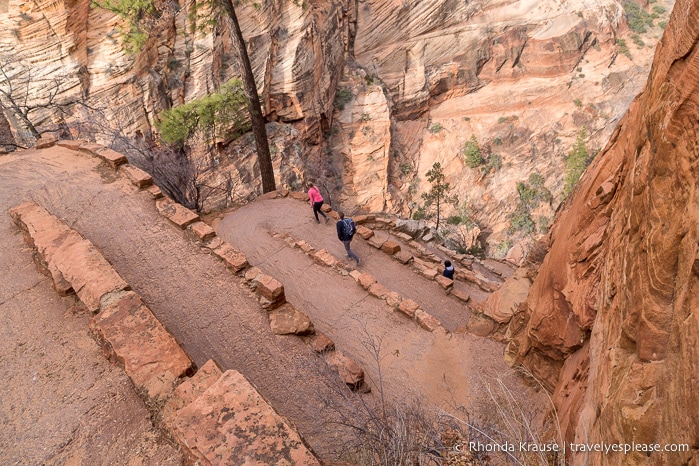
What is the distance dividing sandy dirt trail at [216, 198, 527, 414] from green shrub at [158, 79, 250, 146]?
5.24 metres

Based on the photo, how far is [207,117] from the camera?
15.0 meters

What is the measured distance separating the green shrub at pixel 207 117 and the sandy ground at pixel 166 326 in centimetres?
524

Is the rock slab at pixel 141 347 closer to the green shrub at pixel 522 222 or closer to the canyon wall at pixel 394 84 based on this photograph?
the canyon wall at pixel 394 84

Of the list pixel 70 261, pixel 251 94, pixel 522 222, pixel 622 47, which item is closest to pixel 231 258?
pixel 70 261

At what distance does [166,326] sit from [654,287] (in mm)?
5260

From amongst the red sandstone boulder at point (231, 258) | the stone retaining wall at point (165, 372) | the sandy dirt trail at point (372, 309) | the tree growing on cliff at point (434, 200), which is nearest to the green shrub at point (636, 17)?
the tree growing on cliff at point (434, 200)

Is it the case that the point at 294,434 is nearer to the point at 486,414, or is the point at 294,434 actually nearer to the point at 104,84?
the point at 486,414

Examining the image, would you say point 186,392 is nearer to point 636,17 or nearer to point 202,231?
point 202,231

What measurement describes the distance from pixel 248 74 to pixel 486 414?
9802mm

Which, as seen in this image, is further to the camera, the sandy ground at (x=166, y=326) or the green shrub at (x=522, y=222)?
the green shrub at (x=522, y=222)

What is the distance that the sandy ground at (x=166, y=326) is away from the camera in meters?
3.44

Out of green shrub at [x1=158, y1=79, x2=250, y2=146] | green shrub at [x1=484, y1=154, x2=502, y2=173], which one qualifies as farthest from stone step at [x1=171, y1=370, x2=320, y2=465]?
green shrub at [x1=484, y1=154, x2=502, y2=173]

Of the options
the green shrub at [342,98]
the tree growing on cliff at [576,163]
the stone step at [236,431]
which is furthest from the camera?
the green shrub at [342,98]

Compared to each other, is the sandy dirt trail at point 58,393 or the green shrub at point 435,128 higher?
the sandy dirt trail at point 58,393
